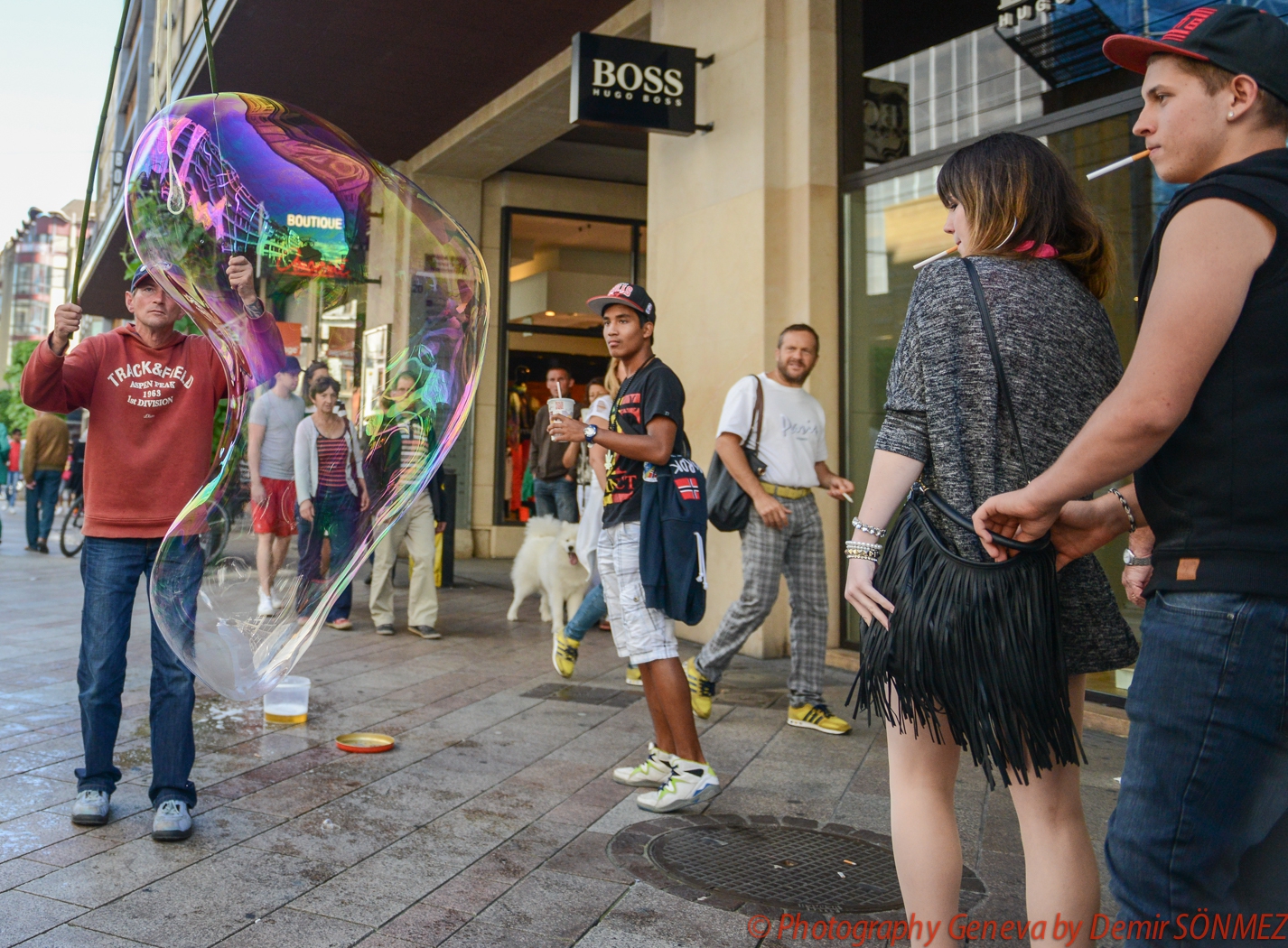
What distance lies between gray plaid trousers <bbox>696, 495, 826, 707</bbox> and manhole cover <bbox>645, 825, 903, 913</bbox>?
62.2 inches

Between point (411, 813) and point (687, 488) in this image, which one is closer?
point (411, 813)

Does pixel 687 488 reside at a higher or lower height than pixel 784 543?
higher

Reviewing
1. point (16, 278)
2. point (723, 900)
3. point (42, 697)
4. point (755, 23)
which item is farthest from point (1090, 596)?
point (16, 278)

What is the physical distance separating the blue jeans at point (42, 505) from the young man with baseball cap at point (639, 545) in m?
12.9

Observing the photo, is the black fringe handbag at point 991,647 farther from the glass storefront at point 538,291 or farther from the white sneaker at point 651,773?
the glass storefront at point 538,291

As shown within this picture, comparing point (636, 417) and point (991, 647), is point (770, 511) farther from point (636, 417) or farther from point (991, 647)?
point (991, 647)

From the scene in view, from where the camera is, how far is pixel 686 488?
432 cm

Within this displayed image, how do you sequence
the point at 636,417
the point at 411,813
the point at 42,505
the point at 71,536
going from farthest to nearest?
the point at 71,536 < the point at 42,505 < the point at 636,417 < the point at 411,813

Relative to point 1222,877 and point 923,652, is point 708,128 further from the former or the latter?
point 1222,877

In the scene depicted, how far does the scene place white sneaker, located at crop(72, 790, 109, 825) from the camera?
3.72m

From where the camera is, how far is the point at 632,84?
796cm

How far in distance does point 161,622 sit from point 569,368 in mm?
12303

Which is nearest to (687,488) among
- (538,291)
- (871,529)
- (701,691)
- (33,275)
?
(701,691)

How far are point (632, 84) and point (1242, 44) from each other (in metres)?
6.68
